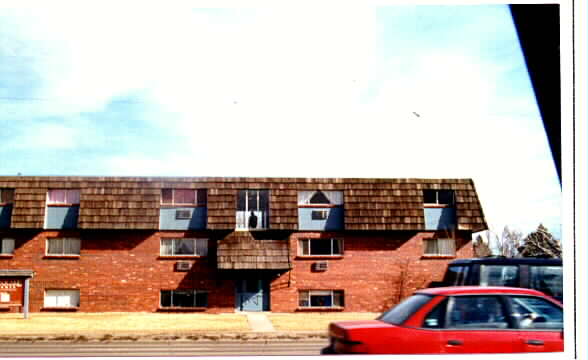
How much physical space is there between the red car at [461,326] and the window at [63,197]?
14.7 m

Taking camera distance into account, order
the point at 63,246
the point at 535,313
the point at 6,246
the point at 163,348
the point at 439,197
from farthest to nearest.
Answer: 1. the point at 439,197
2. the point at 63,246
3. the point at 6,246
4. the point at 163,348
5. the point at 535,313

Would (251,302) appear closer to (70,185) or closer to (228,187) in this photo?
(228,187)

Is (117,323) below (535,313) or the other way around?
below

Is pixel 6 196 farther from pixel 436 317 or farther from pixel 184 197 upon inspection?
pixel 436 317

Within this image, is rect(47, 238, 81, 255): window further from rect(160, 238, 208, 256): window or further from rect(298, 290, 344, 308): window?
rect(298, 290, 344, 308): window

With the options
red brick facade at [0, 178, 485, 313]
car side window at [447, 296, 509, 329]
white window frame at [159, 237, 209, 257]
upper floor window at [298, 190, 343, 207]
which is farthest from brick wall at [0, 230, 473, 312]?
car side window at [447, 296, 509, 329]

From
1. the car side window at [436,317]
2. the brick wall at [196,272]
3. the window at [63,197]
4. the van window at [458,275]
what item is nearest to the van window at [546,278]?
the van window at [458,275]

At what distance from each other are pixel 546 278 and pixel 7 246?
15.5 m

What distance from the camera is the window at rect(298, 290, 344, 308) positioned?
749 inches

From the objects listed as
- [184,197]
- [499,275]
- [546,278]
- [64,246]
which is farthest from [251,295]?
[546,278]

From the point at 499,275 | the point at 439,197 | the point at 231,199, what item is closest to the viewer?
the point at 499,275

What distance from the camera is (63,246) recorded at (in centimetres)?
1917

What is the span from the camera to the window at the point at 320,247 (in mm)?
19406

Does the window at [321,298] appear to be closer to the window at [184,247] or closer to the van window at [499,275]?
the window at [184,247]
